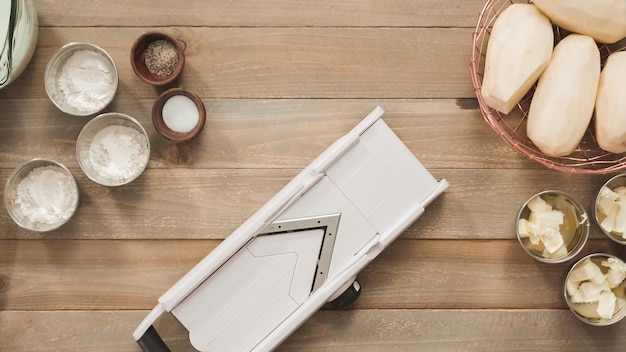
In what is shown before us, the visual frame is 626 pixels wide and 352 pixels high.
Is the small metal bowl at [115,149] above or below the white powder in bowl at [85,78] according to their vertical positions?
below

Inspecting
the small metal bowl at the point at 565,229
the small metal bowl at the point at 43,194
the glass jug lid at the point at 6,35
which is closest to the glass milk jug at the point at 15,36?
the glass jug lid at the point at 6,35

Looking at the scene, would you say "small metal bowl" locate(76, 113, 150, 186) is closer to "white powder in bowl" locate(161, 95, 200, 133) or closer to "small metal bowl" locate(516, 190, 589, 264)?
"white powder in bowl" locate(161, 95, 200, 133)

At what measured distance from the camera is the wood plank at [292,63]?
39.3 inches

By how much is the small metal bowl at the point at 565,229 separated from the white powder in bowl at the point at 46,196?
2.50 ft

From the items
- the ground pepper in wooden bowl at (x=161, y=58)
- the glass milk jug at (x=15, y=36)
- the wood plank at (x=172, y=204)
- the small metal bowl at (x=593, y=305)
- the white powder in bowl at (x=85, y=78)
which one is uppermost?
the glass milk jug at (x=15, y=36)

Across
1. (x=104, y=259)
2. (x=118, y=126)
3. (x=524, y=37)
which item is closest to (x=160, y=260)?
(x=104, y=259)

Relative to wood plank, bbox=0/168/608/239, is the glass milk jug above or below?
above

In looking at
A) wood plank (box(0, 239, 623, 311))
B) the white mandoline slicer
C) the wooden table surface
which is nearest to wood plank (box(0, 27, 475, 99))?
the wooden table surface

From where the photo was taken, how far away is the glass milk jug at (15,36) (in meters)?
0.89

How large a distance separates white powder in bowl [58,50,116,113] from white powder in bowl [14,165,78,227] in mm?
122

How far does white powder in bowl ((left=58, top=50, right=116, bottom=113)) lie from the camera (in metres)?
0.97

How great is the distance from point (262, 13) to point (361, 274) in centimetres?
48

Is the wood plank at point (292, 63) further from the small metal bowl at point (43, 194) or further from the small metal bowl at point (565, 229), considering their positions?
the small metal bowl at point (565, 229)

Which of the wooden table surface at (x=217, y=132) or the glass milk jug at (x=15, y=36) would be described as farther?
the wooden table surface at (x=217, y=132)
